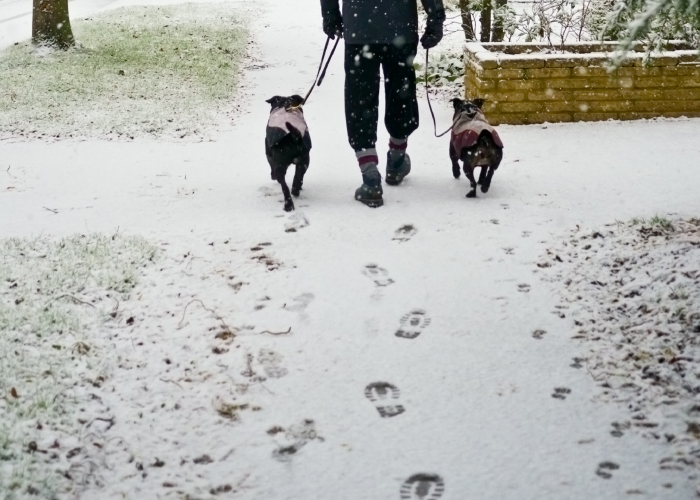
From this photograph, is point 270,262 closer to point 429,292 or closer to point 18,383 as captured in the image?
point 429,292

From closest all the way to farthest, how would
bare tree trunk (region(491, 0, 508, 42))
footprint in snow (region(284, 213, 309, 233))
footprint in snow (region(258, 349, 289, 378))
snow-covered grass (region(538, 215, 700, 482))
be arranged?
snow-covered grass (region(538, 215, 700, 482))
footprint in snow (region(258, 349, 289, 378))
footprint in snow (region(284, 213, 309, 233))
bare tree trunk (region(491, 0, 508, 42))

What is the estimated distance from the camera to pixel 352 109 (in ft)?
14.7

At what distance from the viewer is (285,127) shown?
427 cm

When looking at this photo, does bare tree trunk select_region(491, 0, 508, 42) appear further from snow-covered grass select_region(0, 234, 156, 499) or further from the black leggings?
snow-covered grass select_region(0, 234, 156, 499)

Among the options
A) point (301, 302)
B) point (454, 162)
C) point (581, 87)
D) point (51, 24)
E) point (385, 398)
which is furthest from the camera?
point (51, 24)

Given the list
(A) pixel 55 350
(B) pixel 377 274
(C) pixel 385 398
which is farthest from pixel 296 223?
(C) pixel 385 398

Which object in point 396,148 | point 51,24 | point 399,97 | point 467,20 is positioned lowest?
point 396,148

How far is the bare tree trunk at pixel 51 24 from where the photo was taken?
1058cm

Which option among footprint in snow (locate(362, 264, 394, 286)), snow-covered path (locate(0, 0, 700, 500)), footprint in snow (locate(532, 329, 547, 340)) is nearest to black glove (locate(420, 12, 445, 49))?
snow-covered path (locate(0, 0, 700, 500))

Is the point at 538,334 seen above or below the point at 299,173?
below

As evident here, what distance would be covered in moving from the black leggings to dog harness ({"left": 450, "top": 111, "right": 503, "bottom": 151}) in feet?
1.04

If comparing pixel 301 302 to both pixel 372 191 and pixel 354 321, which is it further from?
pixel 372 191

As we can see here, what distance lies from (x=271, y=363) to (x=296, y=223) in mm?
1632

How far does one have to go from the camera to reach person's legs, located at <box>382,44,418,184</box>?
4379mm
